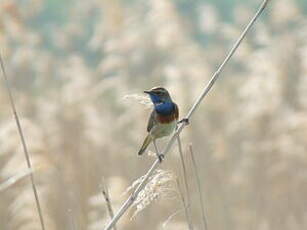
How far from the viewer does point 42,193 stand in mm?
4449

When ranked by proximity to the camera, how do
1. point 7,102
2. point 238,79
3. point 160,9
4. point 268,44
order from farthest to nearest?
1. point 238,79
2. point 160,9
3. point 268,44
4. point 7,102

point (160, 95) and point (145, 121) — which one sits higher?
point (145, 121)

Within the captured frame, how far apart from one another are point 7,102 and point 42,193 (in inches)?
40.4

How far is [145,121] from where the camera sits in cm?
538

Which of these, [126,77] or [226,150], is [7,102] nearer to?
[126,77]

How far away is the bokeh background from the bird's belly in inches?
47.2

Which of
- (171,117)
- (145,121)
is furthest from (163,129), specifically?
(145,121)

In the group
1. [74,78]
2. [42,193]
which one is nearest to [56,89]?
→ [74,78]

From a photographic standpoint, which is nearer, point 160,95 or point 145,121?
point 160,95

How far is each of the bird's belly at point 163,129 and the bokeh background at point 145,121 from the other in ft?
3.93

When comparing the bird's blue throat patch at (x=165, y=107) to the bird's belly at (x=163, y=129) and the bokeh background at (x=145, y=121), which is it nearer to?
the bird's belly at (x=163, y=129)

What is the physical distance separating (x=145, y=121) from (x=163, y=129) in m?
2.64

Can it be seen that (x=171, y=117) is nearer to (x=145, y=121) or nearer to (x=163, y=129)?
(x=163, y=129)

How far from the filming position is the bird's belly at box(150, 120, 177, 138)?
272 cm
